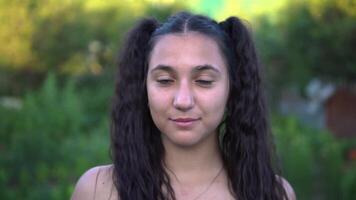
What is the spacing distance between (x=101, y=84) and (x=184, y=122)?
14.9 metres

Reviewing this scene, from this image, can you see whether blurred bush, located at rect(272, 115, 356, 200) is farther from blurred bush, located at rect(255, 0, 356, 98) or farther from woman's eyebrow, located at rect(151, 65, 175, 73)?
woman's eyebrow, located at rect(151, 65, 175, 73)

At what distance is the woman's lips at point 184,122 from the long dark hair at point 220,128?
20 cm

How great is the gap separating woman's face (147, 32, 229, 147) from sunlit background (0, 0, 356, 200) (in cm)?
40

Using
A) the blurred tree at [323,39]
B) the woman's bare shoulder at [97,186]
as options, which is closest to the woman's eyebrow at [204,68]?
the woman's bare shoulder at [97,186]

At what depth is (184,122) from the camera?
5.75 ft

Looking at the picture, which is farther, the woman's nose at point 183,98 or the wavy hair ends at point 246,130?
the wavy hair ends at point 246,130

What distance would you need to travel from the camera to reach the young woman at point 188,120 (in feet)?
5.84

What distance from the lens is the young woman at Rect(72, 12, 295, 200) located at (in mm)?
1780

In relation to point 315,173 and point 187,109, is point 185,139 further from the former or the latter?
point 315,173

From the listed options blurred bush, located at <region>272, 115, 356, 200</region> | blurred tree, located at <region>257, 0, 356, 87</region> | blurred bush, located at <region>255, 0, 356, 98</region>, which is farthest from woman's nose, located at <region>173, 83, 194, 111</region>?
blurred tree, located at <region>257, 0, 356, 87</region>

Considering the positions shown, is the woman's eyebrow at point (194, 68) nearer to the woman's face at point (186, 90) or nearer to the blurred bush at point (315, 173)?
→ the woman's face at point (186, 90)

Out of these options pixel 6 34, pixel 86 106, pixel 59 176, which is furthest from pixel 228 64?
pixel 6 34

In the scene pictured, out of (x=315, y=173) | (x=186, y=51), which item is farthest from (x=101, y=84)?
(x=186, y=51)

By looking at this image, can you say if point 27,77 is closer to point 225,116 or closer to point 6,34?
point 6,34
